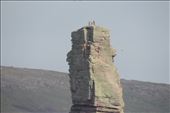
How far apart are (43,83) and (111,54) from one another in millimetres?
85601

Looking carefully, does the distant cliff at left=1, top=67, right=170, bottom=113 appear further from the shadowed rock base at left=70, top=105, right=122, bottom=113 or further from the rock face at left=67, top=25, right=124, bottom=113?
the shadowed rock base at left=70, top=105, right=122, bottom=113

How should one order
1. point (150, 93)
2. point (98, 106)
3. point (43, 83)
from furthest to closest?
point (43, 83), point (150, 93), point (98, 106)

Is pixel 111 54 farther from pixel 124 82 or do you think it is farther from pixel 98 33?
pixel 124 82

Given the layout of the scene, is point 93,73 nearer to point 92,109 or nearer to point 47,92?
point 92,109

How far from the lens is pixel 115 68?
1404 inches

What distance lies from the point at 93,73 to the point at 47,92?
8149 centimetres

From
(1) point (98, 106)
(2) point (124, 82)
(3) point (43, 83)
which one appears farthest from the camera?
(3) point (43, 83)

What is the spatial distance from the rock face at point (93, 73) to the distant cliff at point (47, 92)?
2129 inches

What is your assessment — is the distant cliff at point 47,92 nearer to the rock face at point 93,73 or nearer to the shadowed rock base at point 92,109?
the rock face at point 93,73

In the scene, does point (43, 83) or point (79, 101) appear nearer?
point (79, 101)

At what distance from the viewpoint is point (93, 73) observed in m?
34.6

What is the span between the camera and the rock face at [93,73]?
3456 cm

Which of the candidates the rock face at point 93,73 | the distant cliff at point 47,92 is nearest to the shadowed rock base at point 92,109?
the rock face at point 93,73

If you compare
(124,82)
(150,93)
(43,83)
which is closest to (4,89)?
(43,83)
